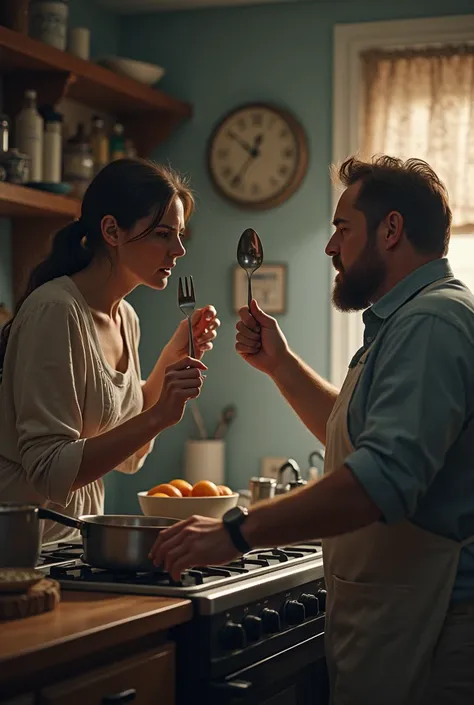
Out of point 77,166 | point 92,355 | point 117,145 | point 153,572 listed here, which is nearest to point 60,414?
point 92,355

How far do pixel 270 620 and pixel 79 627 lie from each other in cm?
52

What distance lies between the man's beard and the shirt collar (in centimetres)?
7

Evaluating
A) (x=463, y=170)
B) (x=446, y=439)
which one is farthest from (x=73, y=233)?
(x=463, y=170)

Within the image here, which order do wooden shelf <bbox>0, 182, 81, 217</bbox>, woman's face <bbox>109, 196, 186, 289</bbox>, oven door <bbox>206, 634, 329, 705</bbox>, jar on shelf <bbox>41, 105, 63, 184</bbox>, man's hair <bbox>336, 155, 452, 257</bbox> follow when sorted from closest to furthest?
oven door <bbox>206, 634, 329, 705</bbox>, man's hair <bbox>336, 155, 452, 257</bbox>, woman's face <bbox>109, 196, 186, 289</bbox>, wooden shelf <bbox>0, 182, 81, 217</bbox>, jar on shelf <bbox>41, 105, 63, 184</bbox>

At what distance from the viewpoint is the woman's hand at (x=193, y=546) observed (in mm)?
1719

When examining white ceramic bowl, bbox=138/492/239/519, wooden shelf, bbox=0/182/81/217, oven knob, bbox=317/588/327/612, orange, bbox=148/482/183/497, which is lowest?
oven knob, bbox=317/588/327/612

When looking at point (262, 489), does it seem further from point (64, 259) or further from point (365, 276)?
point (365, 276)

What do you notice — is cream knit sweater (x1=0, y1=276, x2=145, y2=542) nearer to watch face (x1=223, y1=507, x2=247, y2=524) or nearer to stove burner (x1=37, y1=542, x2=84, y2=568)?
stove burner (x1=37, y1=542, x2=84, y2=568)

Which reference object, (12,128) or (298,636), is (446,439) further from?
A: (12,128)

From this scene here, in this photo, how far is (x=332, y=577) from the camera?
1933 millimetres

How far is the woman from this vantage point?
7.21 feet

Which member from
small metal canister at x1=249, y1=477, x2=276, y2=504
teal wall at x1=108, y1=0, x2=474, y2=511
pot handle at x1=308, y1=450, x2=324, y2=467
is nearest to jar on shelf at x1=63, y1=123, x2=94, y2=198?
teal wall at x1=108, y1=0, x2=474, y2=511

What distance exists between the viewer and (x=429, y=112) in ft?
13.8

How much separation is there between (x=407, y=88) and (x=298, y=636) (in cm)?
267
